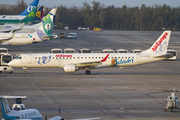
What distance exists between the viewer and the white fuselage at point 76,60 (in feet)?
165

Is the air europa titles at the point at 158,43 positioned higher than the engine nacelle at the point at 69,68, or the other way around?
the air europa titles at the point at 158,43

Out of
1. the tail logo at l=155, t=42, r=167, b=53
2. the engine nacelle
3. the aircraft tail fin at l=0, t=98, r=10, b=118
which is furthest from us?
the tail logo at l=155, t=42, r=167, b=53

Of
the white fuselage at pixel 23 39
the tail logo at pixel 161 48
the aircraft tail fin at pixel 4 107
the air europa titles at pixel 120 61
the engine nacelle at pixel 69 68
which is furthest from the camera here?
the white fuselage at pixel 23 39

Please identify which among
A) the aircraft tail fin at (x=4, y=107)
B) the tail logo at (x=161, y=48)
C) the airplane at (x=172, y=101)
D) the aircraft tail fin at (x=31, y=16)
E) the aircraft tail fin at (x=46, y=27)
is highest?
the aircraft tail fin at (x=31, y=16)

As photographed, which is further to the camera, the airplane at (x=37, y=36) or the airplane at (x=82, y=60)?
the airplane at (x=37, y=36)

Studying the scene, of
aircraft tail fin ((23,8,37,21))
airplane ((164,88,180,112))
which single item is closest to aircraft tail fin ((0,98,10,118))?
airplane ((164,88,180,112))

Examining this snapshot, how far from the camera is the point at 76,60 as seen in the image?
50.8m

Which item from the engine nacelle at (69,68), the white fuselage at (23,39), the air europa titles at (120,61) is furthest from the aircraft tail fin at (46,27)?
the air europa titles at (120,61)

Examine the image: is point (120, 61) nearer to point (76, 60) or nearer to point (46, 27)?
point (76, 60)

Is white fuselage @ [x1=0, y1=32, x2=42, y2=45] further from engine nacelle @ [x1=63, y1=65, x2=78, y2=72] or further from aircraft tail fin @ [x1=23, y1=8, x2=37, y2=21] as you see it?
engine nacelle @ [x1=63, y1=65, x2=78, y2=72]

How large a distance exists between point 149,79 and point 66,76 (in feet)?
42.0

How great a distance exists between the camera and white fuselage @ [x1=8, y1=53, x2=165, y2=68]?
50.2m

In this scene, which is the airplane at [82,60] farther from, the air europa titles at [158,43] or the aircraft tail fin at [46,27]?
the aircraft tail fin at [46,27]

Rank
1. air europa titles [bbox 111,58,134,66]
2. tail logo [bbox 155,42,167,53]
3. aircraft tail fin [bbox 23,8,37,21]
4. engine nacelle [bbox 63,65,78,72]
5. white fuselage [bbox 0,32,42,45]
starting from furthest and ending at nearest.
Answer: aircraft tail fin [bbox 23,8,37,21] → white fuselage [bbox 0,32,42,45] → tail logo [bbox 155,42,167,53] → air europa titles [bbox 111,58,134,66] → engine nacelle [bbox 63,65,78,72]
